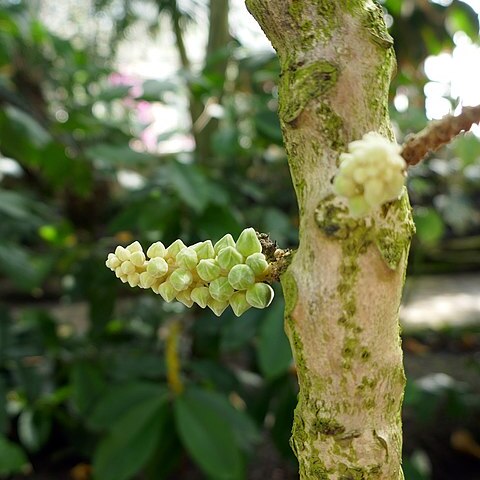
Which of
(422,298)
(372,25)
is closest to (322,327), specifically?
(372,25)

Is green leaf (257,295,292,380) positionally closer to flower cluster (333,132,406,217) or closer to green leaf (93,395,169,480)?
green leaf (93,395,169,480)

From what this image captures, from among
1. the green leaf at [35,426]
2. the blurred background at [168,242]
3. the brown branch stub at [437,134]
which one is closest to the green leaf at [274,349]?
the blurred background at [168,242]

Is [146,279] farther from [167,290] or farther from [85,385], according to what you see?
[85,385]

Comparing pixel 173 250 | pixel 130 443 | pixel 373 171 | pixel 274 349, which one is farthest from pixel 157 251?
pixel 130 443

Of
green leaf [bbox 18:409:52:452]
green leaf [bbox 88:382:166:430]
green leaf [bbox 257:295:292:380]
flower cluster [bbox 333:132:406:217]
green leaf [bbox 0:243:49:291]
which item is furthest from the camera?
green leaf [bbox 18:409:52:452]

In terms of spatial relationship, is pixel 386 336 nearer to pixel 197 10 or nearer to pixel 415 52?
pixel 415 52

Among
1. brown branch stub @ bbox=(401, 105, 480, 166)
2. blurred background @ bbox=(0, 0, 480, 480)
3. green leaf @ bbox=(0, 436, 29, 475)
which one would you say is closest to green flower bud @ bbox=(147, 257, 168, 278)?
brown branch stub @ bbox=(401, 105, 480, 166)
